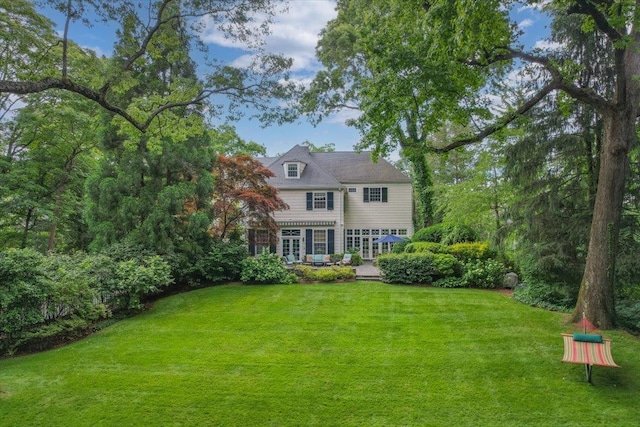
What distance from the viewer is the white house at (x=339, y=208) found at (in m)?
21.5

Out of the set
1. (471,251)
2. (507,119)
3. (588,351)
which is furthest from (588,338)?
Result: (471,251)

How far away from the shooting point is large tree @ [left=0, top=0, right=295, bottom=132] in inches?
286

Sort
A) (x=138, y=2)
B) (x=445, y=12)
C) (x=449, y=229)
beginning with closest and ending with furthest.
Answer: (x=445, y=12)
(x=138, y=2)
(x=449, y=229)

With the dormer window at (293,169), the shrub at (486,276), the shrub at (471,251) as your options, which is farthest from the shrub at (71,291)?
the dormer window at (293,169)

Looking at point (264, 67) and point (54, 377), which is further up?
point (264, 67)

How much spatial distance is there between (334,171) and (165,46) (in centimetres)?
1509

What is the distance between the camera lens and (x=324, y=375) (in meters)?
5.47

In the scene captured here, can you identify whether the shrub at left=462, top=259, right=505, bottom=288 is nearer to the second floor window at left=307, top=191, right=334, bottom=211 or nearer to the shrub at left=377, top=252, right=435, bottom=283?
the shrub at left=377, top=252, right=435, bottom=283

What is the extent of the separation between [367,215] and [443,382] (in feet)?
56.1

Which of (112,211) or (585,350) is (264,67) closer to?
(112,211)

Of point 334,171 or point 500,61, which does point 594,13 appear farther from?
point 334,171

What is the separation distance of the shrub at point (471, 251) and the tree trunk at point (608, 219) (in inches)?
245

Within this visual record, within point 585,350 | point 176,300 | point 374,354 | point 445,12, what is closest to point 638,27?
point 445,12

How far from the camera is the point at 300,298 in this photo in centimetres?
1108
